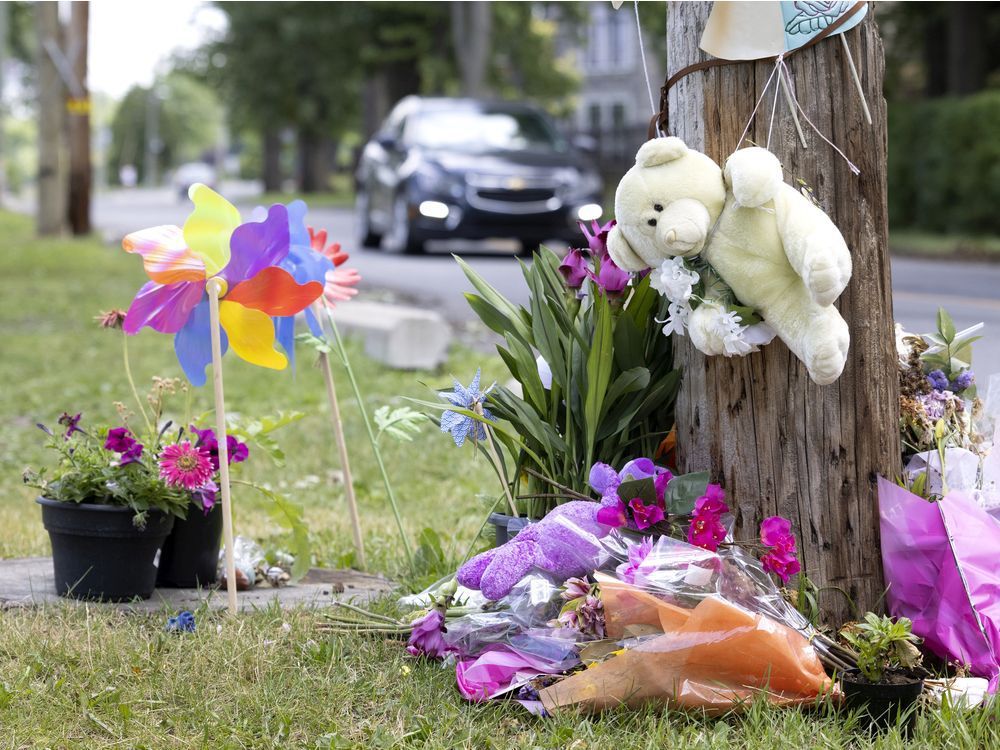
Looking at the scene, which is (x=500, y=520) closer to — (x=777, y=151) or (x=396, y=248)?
(x=777, y=151)

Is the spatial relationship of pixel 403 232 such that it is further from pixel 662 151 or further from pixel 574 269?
pixel 662 151

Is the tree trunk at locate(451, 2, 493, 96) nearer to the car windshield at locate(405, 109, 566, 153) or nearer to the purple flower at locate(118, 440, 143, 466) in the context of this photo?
the car windshield at locate(405, 109, 566, 153)

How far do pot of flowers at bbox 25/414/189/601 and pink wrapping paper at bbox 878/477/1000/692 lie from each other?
5.32ft

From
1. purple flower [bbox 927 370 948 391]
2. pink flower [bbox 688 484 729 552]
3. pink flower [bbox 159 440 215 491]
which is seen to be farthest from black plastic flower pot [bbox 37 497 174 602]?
purple flower [bbox 927 370 948 391]

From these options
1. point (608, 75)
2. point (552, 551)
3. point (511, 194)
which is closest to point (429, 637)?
point (552, 551)

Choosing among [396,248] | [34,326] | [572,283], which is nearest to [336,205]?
[396,248]

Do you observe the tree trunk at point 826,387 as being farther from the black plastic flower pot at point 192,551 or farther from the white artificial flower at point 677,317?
the black plastic flower pot at point 192,551

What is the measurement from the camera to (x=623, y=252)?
8.59 feet

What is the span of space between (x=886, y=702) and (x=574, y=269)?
1.20 metres

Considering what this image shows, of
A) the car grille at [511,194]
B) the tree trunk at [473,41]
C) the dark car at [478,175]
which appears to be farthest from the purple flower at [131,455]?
the tree trunk at [473,41]

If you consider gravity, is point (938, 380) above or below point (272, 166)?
A: below

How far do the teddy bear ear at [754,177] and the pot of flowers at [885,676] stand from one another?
832 mm

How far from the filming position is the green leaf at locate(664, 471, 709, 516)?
2.56 m

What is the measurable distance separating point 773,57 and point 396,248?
1165cm
